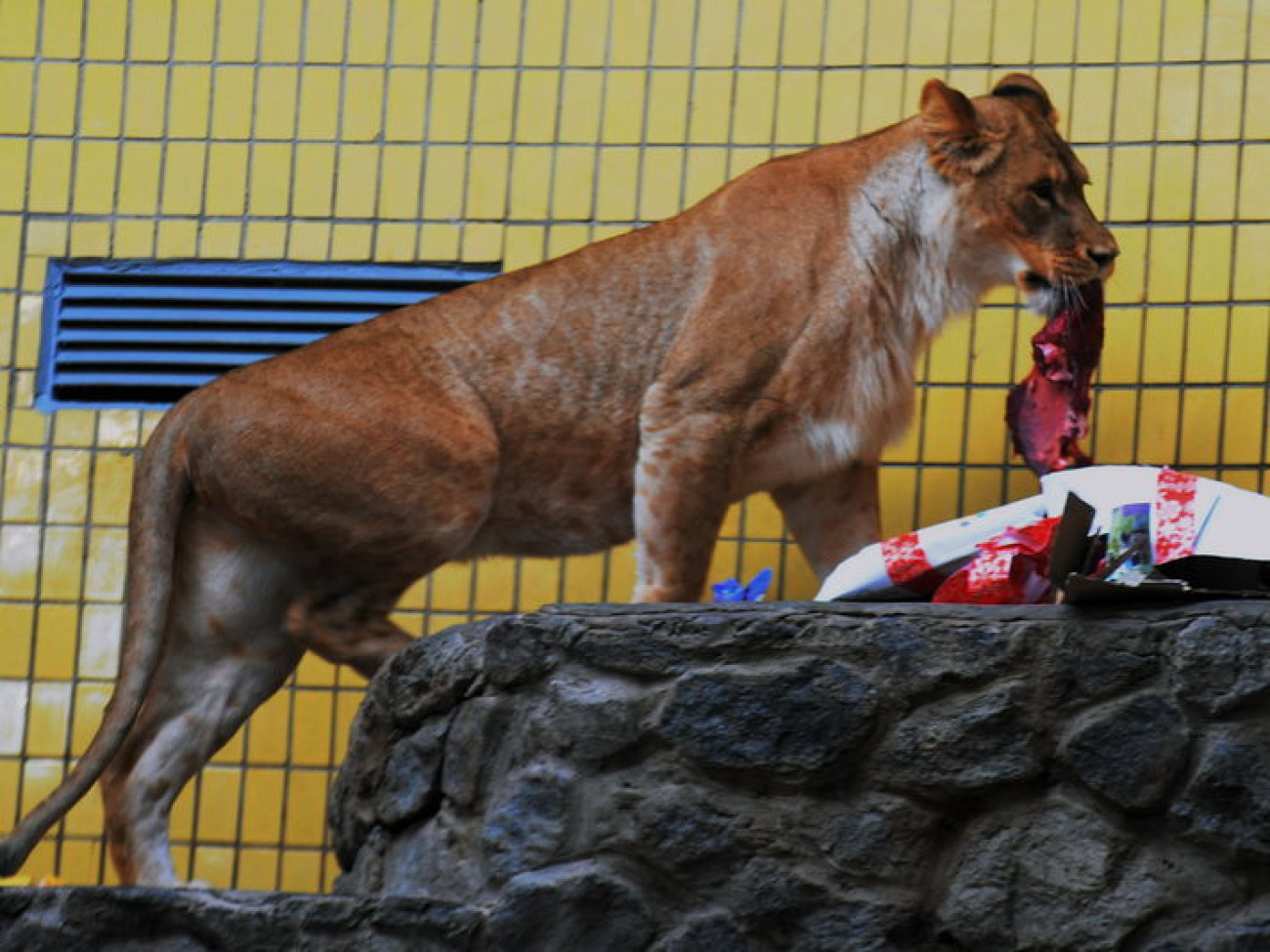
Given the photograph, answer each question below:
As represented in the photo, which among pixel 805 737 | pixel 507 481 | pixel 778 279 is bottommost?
pixel 805 737

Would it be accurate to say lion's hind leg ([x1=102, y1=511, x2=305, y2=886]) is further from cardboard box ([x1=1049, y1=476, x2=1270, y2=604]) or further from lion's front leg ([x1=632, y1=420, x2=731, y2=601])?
cardboard box ([x1=1049, y1=476, x2=1270, y2=604])

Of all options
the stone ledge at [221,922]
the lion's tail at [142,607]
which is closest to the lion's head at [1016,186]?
the lion's tail at [142,607]

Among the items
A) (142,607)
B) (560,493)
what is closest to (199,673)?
(142,607)

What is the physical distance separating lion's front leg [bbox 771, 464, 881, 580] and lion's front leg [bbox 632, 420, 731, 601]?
0.42 metres

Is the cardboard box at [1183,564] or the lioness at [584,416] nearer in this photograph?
the cardboard box at [1183,564]

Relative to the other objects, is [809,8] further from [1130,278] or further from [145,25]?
[145,25]

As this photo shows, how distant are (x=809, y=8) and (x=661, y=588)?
1934 millimetres

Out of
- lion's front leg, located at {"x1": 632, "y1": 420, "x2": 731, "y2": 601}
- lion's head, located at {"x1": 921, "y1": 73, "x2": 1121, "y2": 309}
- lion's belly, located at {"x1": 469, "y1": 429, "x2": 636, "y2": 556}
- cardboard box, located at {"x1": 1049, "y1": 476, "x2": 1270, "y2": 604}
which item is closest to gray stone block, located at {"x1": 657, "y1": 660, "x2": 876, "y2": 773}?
cardboard box, located at {"x1": 1049, "y1": 476, "x2": 1270, "y2": 604}

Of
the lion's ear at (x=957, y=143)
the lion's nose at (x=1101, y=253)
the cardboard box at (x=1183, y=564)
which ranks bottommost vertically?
the cardboard box at (x=1183, y=564)

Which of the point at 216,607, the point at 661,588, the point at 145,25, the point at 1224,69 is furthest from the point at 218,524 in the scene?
the point at 1224,69

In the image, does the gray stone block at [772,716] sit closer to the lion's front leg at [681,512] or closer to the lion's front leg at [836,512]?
the lion's front leg at [681,512]

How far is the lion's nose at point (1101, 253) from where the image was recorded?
19.5 ft

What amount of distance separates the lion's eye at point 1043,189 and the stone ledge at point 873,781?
183 centimetres

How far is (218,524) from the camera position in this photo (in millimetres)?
5785
